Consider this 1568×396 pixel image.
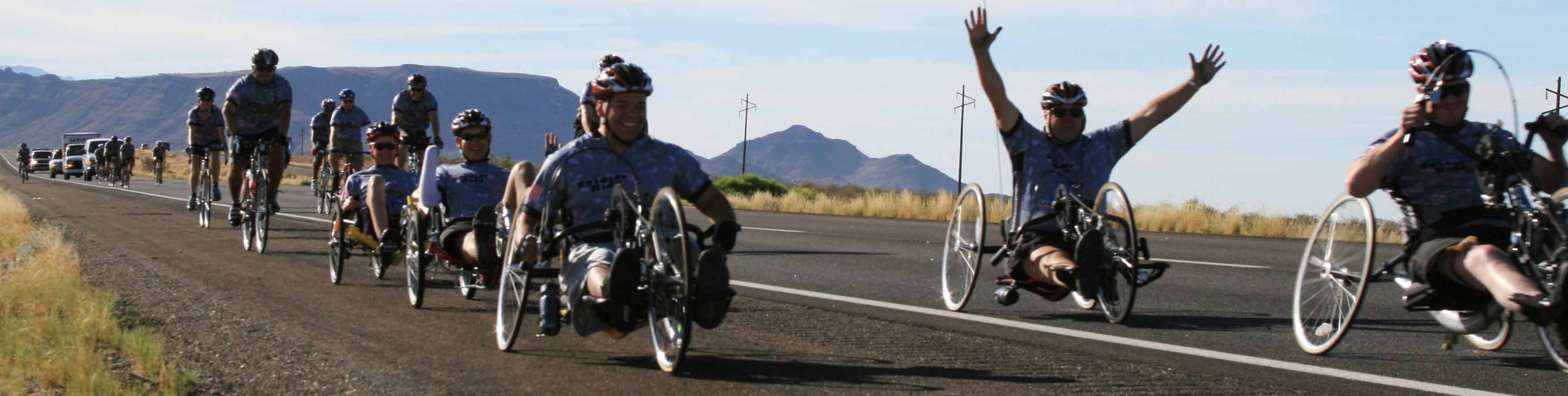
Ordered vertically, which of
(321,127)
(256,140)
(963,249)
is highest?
(321,127)

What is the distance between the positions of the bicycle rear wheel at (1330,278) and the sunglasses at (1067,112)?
1.61 m

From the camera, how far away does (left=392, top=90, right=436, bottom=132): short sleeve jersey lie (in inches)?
579

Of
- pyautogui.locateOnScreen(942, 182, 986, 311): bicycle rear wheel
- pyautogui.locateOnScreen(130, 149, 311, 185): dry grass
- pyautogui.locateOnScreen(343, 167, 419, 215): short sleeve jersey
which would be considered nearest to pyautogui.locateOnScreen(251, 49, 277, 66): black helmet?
pyautogui.locateOnScreen(343, 167, 419, 215): short sleeve jersey

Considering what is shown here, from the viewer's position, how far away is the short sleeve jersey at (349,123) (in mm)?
17531

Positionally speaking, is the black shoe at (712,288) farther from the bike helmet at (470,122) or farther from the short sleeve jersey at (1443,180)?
the bike helmet at (470,122)

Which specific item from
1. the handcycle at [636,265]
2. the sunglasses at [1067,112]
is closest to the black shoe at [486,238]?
the handcycle at [636,265]

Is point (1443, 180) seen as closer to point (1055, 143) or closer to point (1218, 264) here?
point (1055, 143)

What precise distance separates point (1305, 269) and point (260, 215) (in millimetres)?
9557

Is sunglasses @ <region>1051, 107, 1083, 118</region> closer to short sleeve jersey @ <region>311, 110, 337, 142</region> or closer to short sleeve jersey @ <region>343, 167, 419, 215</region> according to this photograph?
short sleeve jersey @ <region>343, 167, 419, 215</region>

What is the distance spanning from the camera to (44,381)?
20.9 ft

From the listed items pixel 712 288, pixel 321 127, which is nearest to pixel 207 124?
pixel 321 127

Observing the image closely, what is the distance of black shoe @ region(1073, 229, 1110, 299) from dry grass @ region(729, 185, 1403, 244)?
6920 mm

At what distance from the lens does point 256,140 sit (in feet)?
47.4

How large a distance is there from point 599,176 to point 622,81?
0.43 metres
